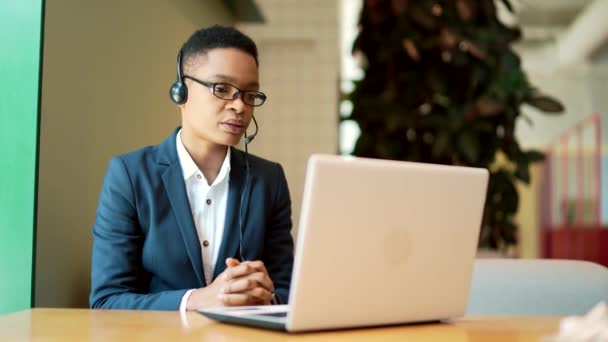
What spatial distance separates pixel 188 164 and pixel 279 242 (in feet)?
1.11

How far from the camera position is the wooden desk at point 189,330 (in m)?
1.26

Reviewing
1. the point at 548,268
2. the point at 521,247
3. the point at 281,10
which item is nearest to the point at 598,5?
the point at 521,247

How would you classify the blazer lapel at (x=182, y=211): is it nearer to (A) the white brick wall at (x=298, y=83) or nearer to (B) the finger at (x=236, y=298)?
(B) the finger at (x=236, y=298)

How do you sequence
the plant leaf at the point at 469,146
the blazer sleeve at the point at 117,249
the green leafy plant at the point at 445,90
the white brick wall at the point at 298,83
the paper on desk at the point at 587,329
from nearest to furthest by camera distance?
the paper on desk at the point at 587,329 → the blazer sleeve at the point at 117,249 → the plant leaf at the point at 469,146 → the green leafy plant at the point at 445,90 → the white brick wall at the point at 298,83

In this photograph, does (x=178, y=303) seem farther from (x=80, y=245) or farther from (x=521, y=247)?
(x=521, y=247)

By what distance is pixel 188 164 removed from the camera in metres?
2.03

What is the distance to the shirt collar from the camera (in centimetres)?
202

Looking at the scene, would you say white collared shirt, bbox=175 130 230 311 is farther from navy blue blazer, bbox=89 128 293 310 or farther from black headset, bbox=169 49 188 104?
black headset, bbox=169 49 188 104

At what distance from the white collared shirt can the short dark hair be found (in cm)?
24

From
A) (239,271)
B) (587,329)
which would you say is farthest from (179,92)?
(587,329)

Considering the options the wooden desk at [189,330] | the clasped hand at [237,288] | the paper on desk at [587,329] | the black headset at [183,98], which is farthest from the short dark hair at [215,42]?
the paper on desk at [587,329]

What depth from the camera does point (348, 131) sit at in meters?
12.4

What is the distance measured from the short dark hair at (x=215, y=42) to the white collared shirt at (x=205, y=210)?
0.24 m

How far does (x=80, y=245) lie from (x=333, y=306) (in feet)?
3.65
